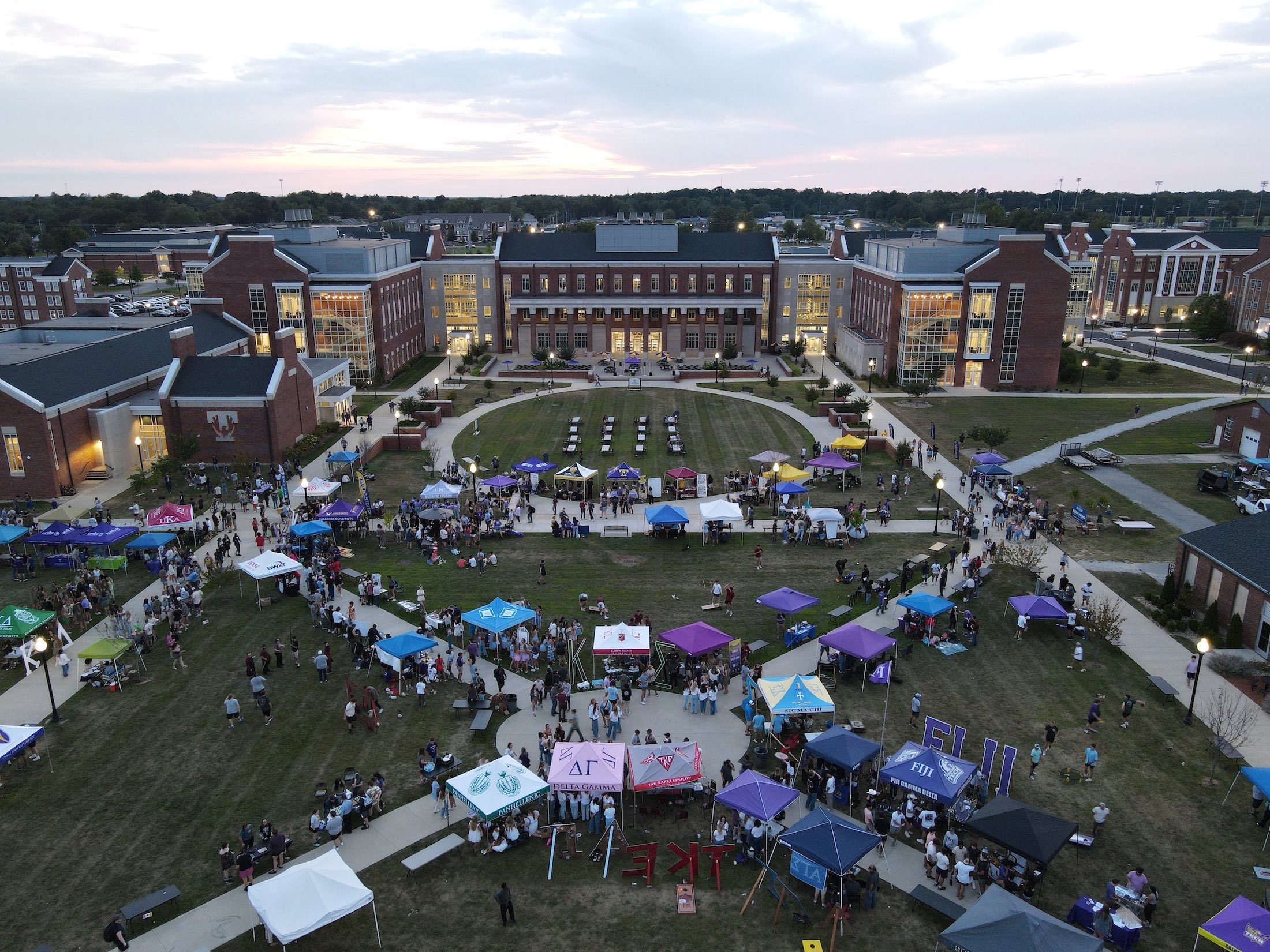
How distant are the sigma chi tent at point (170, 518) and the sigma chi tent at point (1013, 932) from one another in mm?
36296

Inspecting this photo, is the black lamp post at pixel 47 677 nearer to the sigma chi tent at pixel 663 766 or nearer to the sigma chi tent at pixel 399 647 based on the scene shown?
the sigma chi tent at pixel 399 647

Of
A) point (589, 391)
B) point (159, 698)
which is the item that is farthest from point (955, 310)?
point (159, 698)

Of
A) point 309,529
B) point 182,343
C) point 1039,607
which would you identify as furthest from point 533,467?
point 1039,607

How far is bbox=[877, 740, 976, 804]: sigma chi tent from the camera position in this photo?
21.9m

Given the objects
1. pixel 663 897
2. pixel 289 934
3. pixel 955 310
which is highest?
pixel 955 310

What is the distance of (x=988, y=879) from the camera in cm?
2047

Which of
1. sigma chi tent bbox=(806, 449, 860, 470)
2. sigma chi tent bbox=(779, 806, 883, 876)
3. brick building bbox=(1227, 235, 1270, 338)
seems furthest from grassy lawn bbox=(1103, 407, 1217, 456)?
sigma chi tent bbox=(779, 806, 883, 876)

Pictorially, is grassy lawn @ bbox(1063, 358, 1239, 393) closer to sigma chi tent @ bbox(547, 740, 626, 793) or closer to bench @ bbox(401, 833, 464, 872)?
sigma chi tent @ bbox(547, 740, 626, 793)

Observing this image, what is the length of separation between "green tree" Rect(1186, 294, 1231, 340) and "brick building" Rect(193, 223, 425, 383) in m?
89.2

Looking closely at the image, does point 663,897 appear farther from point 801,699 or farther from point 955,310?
point 955,310

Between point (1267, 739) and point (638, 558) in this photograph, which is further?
point (638, 558)

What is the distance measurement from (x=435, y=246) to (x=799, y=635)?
3078 inches

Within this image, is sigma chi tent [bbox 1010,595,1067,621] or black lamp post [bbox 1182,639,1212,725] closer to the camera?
black lamp post [bbox 1182,639,1212,725]

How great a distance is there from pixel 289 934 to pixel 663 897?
8172 mm
